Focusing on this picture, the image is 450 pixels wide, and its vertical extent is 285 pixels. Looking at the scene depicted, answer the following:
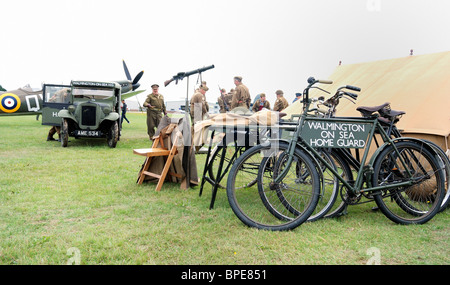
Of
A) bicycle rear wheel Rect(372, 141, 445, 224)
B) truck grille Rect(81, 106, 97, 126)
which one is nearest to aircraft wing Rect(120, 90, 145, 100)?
truck grille Rect(81, 106, 97, 126)

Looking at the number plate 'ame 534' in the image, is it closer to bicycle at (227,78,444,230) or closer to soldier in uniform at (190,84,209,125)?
soldier in uniform at (190,84,209,125)

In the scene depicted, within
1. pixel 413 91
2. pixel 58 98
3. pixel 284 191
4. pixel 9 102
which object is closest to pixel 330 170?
pixel 284 191

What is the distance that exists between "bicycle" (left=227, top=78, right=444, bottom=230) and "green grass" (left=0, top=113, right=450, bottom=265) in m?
0.18

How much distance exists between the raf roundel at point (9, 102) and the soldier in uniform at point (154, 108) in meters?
7.98

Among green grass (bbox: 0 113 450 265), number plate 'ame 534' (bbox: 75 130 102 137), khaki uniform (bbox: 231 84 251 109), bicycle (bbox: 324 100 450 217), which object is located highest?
khaki uniform (bbox: 231 84 251 109)

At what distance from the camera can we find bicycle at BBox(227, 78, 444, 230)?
2920mm

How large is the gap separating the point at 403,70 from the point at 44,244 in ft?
20.1

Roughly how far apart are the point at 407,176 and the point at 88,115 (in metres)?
8.02

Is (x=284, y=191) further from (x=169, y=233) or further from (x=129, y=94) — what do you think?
(x=129, y=94)

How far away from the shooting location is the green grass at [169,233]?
2.38 meters

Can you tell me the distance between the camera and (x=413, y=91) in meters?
5.27

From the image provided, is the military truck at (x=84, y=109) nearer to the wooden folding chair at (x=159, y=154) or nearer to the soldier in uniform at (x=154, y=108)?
the soldier in uniform at (x=154, y=108)

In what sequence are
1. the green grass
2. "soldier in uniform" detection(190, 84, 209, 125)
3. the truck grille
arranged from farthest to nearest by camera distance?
1. the truck grille
2. "soldier in uniform" detection(190, 84, 209, 125)
3. the green grass
